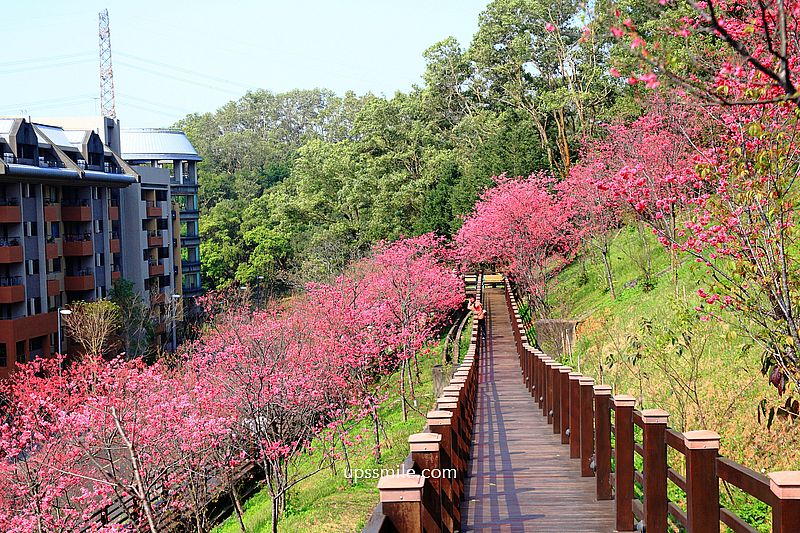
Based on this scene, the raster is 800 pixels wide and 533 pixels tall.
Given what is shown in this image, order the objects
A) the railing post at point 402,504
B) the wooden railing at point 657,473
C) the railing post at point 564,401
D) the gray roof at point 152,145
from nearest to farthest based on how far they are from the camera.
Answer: the wooden railing at point 657,473 < the railing post at point 402,504 < the railing post at point 564,401 < the gray roof at point 152,145

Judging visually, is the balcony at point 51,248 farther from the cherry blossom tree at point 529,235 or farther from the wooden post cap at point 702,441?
the wooden post cap at point 702,441

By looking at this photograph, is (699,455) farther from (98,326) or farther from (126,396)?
(98,326)

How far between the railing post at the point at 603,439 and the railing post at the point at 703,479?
2476 millimetres

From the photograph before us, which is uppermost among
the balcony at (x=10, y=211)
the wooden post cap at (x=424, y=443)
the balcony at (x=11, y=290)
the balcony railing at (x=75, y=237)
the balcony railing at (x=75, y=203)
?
the balcony railing at (x=75, y=203)

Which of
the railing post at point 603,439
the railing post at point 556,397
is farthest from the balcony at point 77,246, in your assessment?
the railing post at point 603,439

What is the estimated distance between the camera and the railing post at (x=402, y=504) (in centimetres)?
353

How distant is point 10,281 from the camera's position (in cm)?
3027

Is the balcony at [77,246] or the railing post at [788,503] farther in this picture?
the balcony at [77,246]

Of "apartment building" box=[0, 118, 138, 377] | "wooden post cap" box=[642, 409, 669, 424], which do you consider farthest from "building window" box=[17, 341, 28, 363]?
"wooden post cap" box=[642, 409, 669, 424]

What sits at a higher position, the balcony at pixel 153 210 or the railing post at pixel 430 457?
the balcony at pixel 153 210

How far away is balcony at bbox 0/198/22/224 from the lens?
1172 inches

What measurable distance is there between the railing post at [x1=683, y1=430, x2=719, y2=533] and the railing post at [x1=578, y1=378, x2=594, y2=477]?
3.51 meters

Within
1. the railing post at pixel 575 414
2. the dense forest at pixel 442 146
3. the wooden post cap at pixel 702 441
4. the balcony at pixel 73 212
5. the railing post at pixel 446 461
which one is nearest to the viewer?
the wooden post cap at pixel 702 441

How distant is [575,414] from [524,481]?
1.01m
